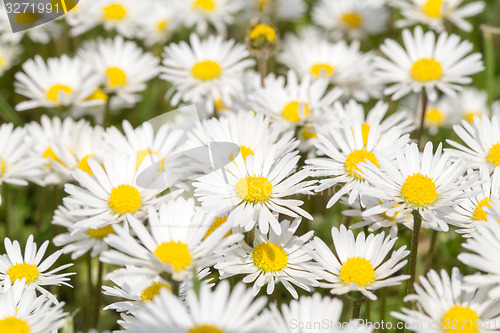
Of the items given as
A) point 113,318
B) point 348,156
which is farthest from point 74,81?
point 348,156

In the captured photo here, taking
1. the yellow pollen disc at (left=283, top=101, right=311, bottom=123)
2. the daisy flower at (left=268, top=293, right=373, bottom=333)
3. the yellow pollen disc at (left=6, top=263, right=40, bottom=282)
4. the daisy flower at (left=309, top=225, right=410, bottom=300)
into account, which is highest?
the yellow pollen disc at (left=283, top=101, right=311, bottom=123)

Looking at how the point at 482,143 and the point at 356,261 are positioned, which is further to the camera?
the point at 482,143

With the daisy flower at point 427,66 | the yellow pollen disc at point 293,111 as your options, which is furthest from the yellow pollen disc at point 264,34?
the daisy flower at point 427,66

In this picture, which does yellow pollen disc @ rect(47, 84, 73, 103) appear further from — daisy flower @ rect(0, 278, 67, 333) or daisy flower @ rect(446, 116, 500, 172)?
daisy flower @ rect(446, 116, 500, 172)

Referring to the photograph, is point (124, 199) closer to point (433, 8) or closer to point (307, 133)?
point (307, 133)

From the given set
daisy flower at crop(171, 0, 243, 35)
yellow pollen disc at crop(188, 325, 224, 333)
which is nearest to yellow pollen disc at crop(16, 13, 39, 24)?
daisy flower at crop(171, 0, 243, 35)

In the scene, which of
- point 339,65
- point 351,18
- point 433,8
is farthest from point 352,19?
point 339,65
